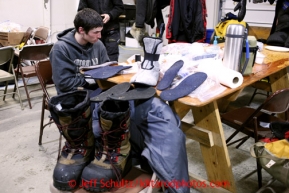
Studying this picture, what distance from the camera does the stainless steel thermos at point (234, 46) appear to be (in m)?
1.66

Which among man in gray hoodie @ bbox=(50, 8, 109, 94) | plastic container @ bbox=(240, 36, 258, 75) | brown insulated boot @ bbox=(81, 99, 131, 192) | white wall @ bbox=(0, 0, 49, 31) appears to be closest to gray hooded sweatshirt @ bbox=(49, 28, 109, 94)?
man in gray hoodie @ bbox=(50, 8, 109, 94)

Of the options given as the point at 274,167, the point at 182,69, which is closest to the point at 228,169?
the point at 274,167

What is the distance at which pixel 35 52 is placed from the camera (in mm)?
3314

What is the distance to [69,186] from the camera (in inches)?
50.1

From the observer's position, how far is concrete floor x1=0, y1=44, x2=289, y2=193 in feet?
6.82

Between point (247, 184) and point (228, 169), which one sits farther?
point (247, 184)

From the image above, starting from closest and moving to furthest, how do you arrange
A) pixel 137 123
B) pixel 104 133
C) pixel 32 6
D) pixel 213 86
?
pixel 104 133, pixel 137 123, pixel 213 86, pixel 32 6

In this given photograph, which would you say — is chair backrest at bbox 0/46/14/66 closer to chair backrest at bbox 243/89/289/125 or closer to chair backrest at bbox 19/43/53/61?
chair backrest at bbox 19/43/53/61

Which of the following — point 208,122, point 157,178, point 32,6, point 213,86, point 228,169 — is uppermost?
point 32,6

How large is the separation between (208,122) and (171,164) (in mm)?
463

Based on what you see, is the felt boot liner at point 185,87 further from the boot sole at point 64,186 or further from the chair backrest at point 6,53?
the chair backrest at point 6,53

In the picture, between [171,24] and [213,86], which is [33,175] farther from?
[171,24]

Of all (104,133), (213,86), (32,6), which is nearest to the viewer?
(104,133)

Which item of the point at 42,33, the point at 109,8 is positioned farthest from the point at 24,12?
the point at 109,8
